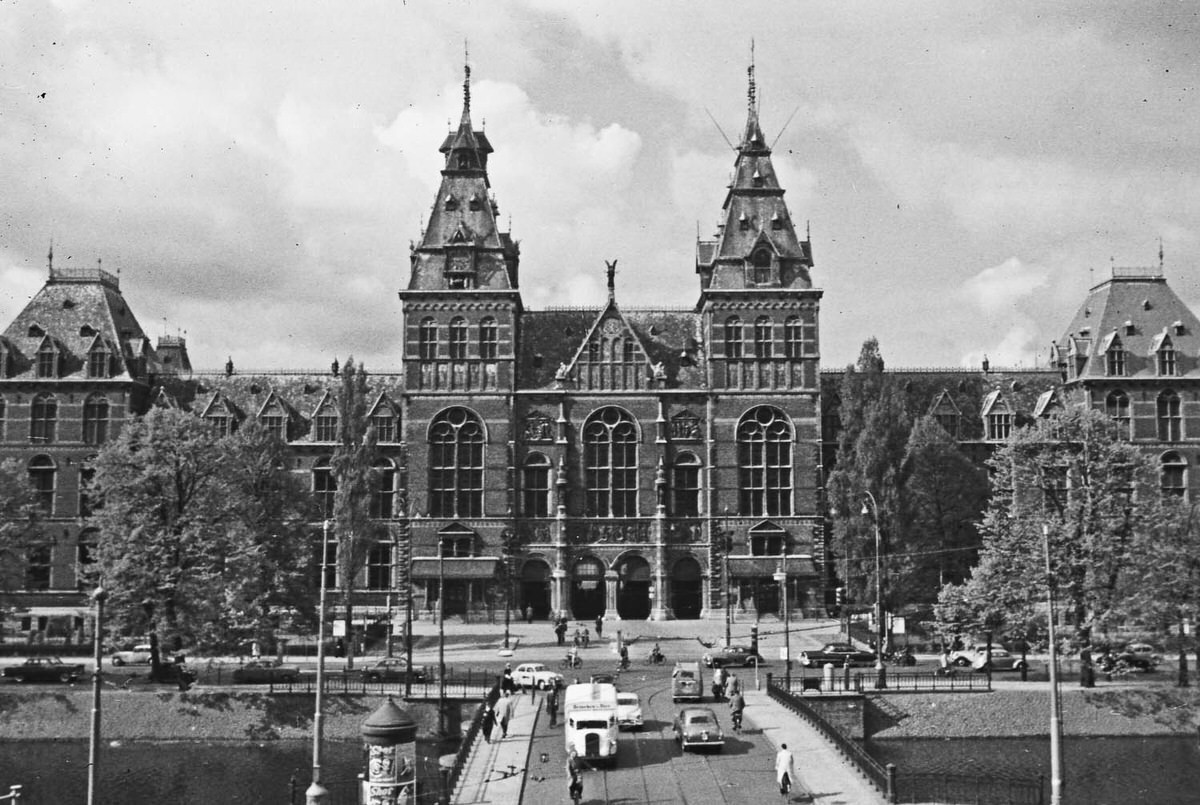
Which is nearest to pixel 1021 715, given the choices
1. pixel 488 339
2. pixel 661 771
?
pixel 661 771

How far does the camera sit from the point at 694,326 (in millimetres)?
95812

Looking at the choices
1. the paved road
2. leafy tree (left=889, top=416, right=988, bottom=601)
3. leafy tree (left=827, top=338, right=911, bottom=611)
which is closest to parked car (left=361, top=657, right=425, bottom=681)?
the paved road

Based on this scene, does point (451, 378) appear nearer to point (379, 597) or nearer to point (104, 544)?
point (379, 597)

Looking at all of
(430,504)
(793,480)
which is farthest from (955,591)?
(430,504)

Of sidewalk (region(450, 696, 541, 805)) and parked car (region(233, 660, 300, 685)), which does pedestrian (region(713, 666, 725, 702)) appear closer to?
sidewalk (region(450, 696, 541, 805))

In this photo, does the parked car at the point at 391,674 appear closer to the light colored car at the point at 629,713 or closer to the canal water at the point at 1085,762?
the light colored car at the point at 629,713

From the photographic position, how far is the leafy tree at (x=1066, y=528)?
60.2 meters

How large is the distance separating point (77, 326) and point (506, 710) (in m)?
56.9

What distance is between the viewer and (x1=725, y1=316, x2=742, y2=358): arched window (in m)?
91.6

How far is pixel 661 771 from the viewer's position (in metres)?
44.1

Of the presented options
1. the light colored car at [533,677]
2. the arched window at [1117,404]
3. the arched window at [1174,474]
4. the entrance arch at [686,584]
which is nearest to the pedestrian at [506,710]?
the light colored car at [533,677]

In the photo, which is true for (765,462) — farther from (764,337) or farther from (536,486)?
(536,486)

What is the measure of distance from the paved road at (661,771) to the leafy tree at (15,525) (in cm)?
3088

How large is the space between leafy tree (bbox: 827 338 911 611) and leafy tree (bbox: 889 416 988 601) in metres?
1.20
